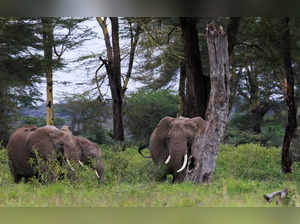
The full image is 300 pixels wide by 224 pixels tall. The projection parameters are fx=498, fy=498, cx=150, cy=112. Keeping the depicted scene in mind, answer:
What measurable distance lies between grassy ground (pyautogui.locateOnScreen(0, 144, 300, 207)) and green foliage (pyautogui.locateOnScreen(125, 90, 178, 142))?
0.88 ft

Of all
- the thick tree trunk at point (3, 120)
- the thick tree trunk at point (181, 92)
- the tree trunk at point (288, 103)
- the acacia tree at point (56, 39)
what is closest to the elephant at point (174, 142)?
the thick tree trunk at point (181, 92)

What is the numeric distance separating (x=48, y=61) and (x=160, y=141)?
1.69 meters

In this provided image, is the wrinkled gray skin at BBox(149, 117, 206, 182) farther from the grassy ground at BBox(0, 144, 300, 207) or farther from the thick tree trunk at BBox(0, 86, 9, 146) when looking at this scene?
the thick tree trunk at BBox(0, 86, 9, 146)

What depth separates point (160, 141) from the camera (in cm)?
617

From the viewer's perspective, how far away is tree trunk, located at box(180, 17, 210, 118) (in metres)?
6.12

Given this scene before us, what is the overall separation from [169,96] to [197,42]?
90 centimetres

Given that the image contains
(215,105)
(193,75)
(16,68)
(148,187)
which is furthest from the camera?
(193,75)

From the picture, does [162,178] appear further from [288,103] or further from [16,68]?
[16,68]

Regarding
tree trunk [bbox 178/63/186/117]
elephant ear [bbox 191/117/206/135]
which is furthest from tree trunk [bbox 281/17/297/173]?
tree trunk [bbox 178/63/186/117]

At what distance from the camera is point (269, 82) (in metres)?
6.28

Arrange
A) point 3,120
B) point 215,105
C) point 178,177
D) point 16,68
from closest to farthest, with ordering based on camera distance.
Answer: point 215,105 → point 178,177 → point 3,120 → point 16,68

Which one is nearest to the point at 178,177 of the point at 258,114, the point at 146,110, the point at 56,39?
the point at 146,110

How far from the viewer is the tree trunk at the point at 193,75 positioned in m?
6.12
